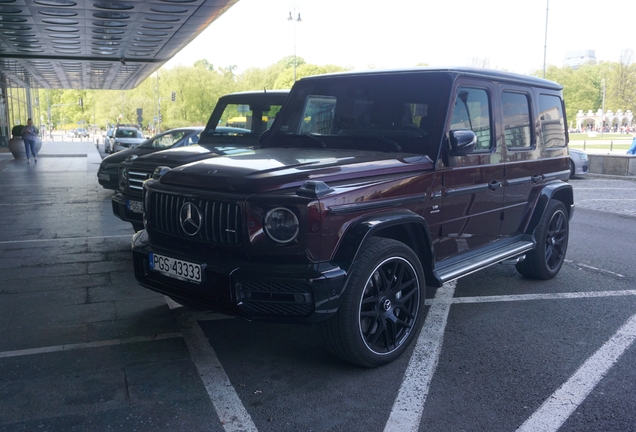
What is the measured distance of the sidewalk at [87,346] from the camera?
343 cm

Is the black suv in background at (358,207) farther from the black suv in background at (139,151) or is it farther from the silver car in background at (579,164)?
the silver car in background at (579,164)

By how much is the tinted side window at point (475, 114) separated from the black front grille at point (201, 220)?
6.44 feet

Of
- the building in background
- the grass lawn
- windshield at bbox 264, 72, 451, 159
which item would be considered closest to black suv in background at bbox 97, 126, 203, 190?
windshield at bbox 264, 72, 451, 159

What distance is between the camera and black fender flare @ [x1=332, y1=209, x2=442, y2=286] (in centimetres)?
379

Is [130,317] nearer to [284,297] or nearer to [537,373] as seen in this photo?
[284,297]

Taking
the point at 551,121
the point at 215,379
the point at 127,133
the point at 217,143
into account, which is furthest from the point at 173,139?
the point at 127,133

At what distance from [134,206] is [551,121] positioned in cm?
495

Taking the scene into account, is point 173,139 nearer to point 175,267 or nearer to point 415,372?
point 175,267

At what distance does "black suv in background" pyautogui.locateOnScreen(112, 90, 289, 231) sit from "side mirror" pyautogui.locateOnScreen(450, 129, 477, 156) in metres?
3.69

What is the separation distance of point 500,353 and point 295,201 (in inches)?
74.8

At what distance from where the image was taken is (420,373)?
4.01m

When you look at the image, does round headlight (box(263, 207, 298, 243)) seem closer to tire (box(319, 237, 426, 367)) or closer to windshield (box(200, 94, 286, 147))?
tire (box(319, 237, 426, 367))

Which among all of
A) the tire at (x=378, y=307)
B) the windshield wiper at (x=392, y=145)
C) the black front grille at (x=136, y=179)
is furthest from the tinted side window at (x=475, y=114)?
the black front grille at (x=136, y=179)

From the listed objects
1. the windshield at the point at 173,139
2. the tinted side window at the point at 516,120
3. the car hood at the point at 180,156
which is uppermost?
A: the tinted side window at the point at 516,120
